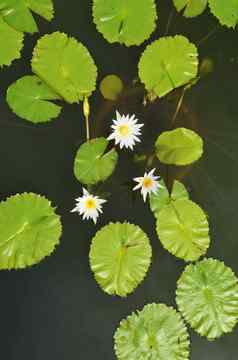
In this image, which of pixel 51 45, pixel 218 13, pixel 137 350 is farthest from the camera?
pixel 218 13

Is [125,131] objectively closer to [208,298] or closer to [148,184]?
[148,184]

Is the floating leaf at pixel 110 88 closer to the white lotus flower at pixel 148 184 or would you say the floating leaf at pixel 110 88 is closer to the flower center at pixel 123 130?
the flower center at pixel 123 130

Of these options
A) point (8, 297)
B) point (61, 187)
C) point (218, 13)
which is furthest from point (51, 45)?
point (8, 297)

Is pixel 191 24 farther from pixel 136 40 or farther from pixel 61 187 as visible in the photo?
pixel 61 187

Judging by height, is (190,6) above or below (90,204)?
above

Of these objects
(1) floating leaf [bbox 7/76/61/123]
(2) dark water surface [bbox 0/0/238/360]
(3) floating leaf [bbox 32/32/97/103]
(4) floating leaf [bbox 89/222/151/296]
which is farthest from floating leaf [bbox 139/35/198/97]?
(4) floating leaf [bbox 89/222/151/296]

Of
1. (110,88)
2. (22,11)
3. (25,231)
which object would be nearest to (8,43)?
(22,11)

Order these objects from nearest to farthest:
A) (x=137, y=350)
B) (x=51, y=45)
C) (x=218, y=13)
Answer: (x=137, y=350) → (x=51, y=45) → (x=218, y=13)
